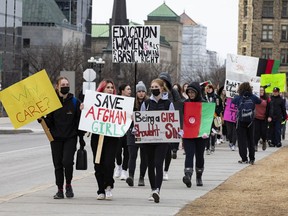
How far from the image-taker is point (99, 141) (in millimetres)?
14375

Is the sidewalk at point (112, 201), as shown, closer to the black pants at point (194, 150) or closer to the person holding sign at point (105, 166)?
the person holding sign at point (105, 166)

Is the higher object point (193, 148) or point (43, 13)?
point (43, 13)

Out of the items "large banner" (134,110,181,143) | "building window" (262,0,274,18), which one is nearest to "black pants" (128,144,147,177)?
"large banner" (134,110,181,143)

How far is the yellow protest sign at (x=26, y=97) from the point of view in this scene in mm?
14625

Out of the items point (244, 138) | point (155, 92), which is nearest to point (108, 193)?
point (155, 92)

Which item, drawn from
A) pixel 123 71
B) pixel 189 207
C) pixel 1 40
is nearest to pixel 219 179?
pixel 189 207

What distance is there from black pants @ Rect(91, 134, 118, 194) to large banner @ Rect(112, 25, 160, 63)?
13260 millimetres

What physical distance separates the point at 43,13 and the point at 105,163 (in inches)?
4112

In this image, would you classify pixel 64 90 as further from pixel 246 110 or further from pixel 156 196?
pixel 246 110

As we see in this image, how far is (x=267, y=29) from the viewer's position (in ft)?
553

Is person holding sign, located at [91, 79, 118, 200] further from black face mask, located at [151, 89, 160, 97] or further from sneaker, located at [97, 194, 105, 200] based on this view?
black face mask, located at [151, 89, 160, 97]

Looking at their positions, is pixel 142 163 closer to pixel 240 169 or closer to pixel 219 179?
pixel 219 179

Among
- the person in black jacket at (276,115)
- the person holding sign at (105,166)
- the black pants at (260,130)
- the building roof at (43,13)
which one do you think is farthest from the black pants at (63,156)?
the building roof at (43,13)

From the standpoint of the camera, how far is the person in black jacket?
31.3 metres
